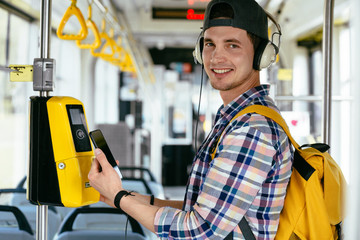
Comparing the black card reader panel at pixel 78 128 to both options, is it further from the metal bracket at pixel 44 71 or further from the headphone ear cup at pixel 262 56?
the headphone ear cup at pixel 262 56

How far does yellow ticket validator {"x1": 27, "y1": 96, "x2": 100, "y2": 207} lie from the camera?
149 cm

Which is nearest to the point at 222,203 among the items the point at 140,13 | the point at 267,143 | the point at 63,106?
the point at 267,143

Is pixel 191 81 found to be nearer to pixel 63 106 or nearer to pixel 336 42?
pixel 336 42

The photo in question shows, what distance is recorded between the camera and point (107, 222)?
Result: 11.7 feet

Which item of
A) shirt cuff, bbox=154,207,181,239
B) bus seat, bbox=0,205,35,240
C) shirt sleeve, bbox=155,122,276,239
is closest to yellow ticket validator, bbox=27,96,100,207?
shirt cuff, bbox=154,207,181,239

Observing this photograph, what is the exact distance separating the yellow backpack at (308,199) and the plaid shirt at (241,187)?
31 mm

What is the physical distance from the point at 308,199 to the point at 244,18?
0.64 meters

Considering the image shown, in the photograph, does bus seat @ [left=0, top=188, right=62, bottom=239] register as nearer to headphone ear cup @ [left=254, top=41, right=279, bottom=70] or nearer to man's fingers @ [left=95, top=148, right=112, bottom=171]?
man's fingers @ [left=95, top=148, right=112, bottom=171]

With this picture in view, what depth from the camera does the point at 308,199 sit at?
52.3 inches

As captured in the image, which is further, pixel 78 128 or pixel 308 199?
pixel 78 128

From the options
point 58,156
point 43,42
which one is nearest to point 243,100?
point 58,156

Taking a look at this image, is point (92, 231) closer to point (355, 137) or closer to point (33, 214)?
point (33, 214)

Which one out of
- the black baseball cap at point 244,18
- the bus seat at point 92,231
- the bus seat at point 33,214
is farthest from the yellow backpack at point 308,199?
the bus seat at point 33,214

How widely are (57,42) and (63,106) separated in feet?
14.9
